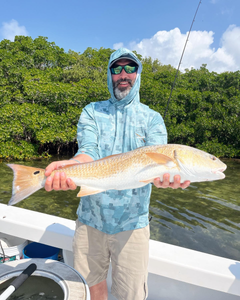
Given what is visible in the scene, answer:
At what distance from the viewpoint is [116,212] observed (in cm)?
240

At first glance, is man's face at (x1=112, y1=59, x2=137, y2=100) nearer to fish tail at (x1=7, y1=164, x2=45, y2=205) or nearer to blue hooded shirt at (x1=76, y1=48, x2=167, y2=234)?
blue hooded shirt at (x1=76, y1=48, x2=167, y2=234)

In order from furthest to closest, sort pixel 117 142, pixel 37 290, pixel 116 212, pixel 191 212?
pixel 191 212
pixel 117 142
pixel 116 212
pixel 37 290

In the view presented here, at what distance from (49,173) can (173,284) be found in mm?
2414

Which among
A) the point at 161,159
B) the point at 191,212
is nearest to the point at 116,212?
the point at 161,159

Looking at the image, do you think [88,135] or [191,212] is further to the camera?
[191,212]

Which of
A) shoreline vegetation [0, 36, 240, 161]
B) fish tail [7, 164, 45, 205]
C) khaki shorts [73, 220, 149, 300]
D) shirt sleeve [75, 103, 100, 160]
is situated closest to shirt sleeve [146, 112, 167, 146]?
shirt sleeve [75, 103, 100, 160]

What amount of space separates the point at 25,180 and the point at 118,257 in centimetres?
132

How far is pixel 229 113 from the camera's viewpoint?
26891mm

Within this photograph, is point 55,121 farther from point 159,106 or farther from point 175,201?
point 175,201

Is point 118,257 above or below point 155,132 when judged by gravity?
below

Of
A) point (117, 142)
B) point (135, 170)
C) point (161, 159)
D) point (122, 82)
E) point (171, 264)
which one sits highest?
point (122, 82)

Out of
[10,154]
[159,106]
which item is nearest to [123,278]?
[10,154]

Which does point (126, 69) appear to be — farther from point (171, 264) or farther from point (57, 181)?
point (171, 264)

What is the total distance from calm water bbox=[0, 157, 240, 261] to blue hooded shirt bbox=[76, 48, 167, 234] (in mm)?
5849
